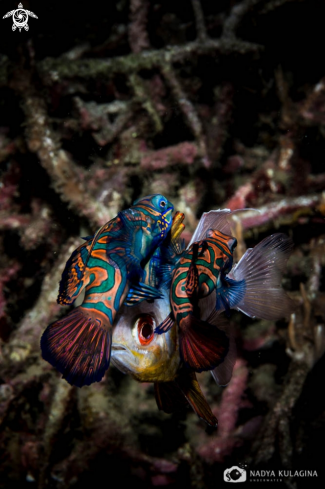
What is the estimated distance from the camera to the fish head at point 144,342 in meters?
0.98

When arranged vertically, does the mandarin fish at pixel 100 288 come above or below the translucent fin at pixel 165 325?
above

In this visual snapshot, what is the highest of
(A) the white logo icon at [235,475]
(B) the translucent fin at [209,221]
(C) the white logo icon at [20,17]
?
(C) the white logo icon at [20,17]

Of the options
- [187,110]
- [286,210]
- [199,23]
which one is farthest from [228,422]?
[199,23]

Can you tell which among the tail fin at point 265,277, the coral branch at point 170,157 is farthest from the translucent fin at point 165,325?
the coral branch at point 170,157

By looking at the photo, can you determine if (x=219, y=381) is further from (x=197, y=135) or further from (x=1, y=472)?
(x=197, y=135)

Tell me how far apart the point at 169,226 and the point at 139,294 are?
0.25 meters

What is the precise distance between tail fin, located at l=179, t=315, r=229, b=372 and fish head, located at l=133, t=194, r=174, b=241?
0.30 meters

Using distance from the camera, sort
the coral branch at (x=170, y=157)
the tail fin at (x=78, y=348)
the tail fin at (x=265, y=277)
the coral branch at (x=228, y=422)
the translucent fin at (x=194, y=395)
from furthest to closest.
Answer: the coral branch at (x=170, y=157)
the coral branch at (x=228, y=422)
the tail fin at (x=265, y=277)
the translucent fin at (x=194, y=395)
the tail fin at (x=78, y=348)

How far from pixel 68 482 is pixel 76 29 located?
4.93 m

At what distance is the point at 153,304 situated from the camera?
1.02 m

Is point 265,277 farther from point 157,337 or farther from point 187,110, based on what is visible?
point 187,110

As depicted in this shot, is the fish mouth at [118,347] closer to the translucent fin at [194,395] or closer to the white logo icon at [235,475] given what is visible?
the translucent fin at [194,395]

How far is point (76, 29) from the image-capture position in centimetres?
399

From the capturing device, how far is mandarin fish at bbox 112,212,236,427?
979 mm
